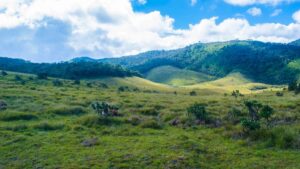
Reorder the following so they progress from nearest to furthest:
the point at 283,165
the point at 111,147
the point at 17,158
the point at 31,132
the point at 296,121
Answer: the point at 283,165, the point at 17,158, the point at 111,147, the point at 31,132, the point at 296,121

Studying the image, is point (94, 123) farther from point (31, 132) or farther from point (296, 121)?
point (296, 121)

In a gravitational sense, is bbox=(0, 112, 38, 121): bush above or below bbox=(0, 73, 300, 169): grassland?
above

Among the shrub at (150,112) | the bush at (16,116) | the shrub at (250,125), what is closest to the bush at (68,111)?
the bush at (16,116)

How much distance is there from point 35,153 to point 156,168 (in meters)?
14.1

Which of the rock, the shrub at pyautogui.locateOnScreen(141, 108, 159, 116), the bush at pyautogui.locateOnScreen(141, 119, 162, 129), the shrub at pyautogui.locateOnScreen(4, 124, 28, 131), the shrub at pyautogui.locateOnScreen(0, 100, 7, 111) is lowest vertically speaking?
Answer: the rock

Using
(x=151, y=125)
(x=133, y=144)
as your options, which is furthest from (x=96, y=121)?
(x=133, y=144)

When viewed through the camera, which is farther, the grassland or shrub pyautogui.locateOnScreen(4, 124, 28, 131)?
shrub pyautogui.locateOnScreen(4, 124, 28, 131)

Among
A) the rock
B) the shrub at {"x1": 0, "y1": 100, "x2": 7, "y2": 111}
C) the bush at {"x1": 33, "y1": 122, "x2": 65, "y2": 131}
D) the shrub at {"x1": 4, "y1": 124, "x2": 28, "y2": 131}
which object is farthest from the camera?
the shrub at {"x1": 0, "y1": 100, "x2": 7, "y2": 111}

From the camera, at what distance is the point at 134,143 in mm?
40406

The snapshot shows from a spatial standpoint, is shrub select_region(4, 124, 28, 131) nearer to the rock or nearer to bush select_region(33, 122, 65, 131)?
bush select_region(33, 122, 65, 131)

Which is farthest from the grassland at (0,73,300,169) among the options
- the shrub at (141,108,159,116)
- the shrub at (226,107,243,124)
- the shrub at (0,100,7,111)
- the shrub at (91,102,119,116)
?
the shrub at (0,100,7,111)

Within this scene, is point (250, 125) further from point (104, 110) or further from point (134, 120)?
point (104, 110)

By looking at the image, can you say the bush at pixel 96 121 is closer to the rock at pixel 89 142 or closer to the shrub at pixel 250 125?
the rock at pixel 89 142

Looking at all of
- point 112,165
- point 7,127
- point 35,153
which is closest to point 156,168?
point 112,165
